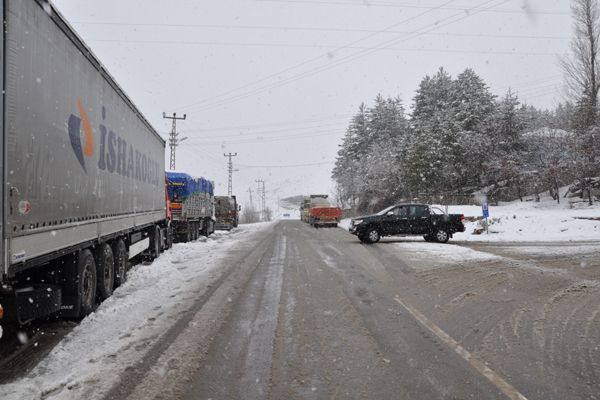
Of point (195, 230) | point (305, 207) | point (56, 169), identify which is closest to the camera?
point (56, 169)

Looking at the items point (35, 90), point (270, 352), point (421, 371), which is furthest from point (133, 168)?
point (421, 371)

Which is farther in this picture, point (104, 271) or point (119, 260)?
point (119, 260)

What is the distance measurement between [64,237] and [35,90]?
1.88 meters

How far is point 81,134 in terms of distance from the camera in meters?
6.61

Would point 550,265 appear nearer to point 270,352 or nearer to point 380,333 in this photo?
point 380,333

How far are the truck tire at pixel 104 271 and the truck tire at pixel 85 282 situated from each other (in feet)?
1.49

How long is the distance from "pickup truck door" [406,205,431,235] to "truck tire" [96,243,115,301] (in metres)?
14.4

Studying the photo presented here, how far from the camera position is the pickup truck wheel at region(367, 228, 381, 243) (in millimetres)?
20234

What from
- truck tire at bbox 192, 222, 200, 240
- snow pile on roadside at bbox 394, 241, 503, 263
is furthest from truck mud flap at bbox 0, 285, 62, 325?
truck tire at bbox 192, 222, 200, 240

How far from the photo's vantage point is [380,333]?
233 inches

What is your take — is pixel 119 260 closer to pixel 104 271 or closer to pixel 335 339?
pixel 104 271

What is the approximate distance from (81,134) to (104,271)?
2650 mm

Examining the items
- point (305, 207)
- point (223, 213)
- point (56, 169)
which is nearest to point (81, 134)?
point (56, 169)

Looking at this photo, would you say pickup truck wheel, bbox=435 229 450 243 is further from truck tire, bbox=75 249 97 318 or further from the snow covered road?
truck tire, bbox=75 249 97 318
